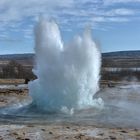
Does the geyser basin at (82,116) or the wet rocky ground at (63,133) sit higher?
the wet rocky ground at (63,133)

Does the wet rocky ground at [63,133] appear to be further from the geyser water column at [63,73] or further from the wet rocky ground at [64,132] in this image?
the geyser water column at [63,73]

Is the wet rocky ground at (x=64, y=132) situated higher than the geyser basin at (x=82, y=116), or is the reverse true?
the wet rocky ground at (x=64, y=132)

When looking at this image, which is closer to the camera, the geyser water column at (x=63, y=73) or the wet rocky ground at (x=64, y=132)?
the wet rocky ground at (x=64, y=132)

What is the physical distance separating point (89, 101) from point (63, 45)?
3139mm

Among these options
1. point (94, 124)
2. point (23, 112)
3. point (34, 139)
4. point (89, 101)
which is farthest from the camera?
point (89, 101)

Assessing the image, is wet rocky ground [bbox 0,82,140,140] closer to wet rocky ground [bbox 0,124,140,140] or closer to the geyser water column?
wet rocky ground [bbox 0,124,140,140]

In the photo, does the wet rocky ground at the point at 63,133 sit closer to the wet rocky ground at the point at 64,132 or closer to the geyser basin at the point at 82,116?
the wet rocky ground at the point at 64,132

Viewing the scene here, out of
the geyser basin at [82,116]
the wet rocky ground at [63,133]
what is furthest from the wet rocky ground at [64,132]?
the geyser basin at [82,116]

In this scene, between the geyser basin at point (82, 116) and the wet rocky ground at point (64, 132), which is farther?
the geyser basin at point (82, 116)

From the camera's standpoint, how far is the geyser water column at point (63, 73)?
66.1 ft

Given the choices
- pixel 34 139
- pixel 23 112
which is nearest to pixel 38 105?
pixel 23 112

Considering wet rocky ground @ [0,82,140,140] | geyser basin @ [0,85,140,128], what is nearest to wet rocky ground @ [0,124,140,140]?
wet rocky ground @ [0,82,140,140]

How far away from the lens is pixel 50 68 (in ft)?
66.9

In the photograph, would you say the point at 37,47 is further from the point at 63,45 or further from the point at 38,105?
the point at 38,105
